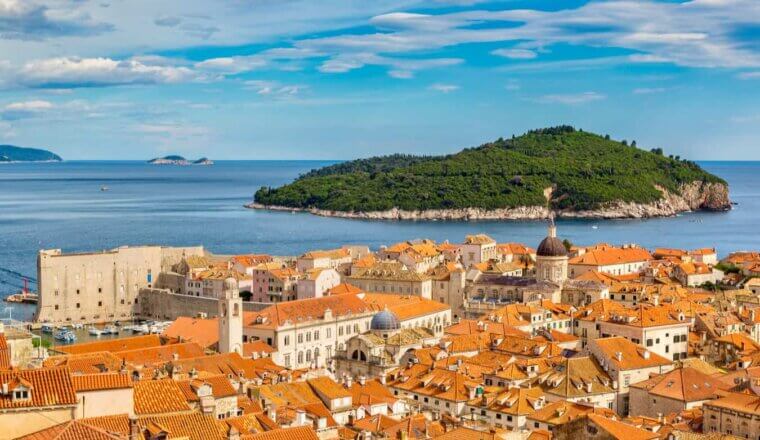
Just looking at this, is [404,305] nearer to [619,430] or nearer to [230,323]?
[230,323]

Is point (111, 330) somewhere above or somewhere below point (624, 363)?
below

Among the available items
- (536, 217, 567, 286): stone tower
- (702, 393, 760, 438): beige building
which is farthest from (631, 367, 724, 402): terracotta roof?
(536, 217, 567, 286): stone tower

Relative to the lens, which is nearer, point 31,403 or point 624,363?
point 31,403

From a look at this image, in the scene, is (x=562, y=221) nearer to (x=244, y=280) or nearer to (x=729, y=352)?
(x=244, y=280)

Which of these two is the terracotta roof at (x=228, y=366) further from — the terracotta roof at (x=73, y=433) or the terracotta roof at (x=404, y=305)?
the terracotta roof at (x=73, y=433)

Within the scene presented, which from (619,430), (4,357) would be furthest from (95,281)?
(619,430)

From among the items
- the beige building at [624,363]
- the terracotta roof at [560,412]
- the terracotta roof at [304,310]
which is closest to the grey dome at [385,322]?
the terracotta roof at [304,310]
